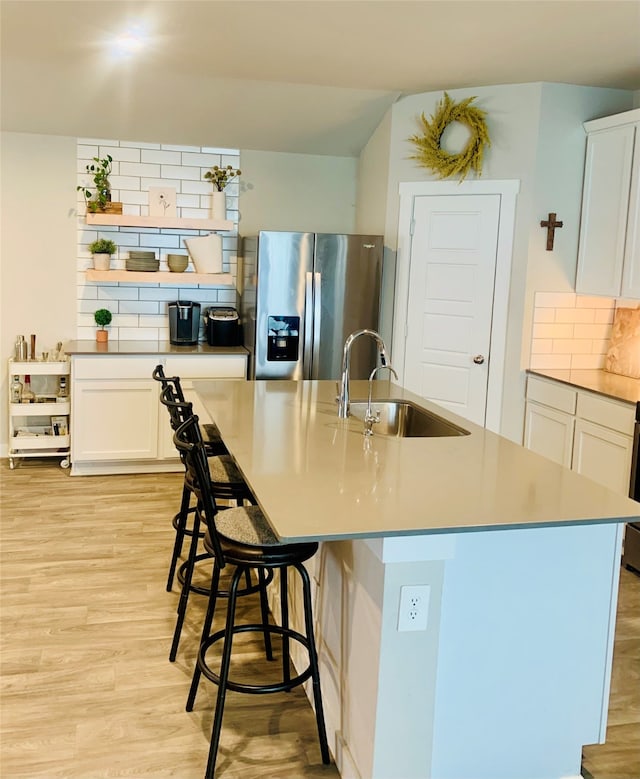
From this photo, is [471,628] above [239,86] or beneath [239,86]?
beneath

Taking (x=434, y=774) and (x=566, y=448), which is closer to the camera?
(x=434, y=774)

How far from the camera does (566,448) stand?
4.31 metres

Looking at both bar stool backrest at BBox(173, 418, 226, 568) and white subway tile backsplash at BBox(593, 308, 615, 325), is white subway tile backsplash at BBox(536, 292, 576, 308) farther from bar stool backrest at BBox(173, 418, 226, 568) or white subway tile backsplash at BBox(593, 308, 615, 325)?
bar stool backrest at BBox(173, 418, 226, 568)

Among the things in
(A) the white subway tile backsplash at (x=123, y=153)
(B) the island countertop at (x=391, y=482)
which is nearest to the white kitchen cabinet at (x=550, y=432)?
(B) the island countertop at (x=391, y=482)

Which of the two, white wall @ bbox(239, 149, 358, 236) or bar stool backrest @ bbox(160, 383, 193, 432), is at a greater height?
white wall @ bbox(239, 149, 358, 236)

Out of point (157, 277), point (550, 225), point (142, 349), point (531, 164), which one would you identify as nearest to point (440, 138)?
point (531, 164)

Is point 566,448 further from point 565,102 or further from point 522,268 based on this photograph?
point 565,102

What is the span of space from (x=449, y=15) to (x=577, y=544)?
2.51 metres

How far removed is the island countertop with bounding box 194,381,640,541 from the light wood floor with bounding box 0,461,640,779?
34.8 inches

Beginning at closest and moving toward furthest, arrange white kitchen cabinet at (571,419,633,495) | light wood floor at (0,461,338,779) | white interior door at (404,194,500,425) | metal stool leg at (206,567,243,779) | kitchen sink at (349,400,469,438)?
metal stool leg at (206,567,243,779) → light wood floor at (0,461,338,779) → kitchen sink at (349,400,469,438) → white kitchen cabinet at (571,419,633,495) → white interior door at (404,194,500,425)

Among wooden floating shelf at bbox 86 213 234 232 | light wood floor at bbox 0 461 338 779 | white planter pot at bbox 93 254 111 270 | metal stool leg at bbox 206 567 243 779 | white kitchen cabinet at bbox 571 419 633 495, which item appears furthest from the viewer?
white planter pot at bbox 93 254 111 270

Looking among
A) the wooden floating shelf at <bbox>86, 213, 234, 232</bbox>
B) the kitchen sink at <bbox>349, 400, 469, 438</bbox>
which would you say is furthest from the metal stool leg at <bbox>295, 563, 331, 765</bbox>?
the wooden floating shelf at <bbox>86, 213, 234, 232</bbox>

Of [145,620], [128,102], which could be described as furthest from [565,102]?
[145,620]

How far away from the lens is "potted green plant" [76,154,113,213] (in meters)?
5.20
